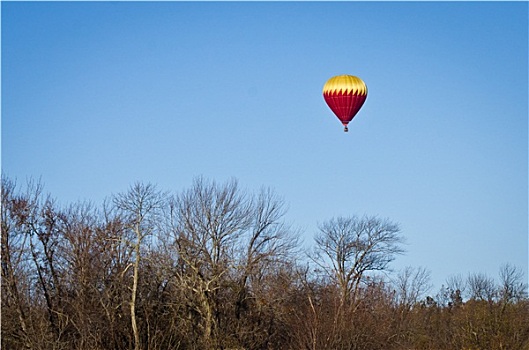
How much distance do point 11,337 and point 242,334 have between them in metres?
8.98

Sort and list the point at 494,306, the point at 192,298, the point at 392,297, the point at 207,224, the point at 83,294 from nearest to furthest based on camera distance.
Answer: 1. the point at 83,294
2. the point at 192,298
3. the point at 207,224
4. the point at 494,306
5. the point at 392,297

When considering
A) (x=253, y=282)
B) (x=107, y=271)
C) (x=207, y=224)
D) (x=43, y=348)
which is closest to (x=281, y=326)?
Result: (x=253, y=282)

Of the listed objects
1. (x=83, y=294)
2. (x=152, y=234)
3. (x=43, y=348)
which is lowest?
(x=43, y=348)

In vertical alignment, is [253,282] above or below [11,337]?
above

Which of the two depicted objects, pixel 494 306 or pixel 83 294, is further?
pixel 494 306

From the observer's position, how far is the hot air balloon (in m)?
34.7

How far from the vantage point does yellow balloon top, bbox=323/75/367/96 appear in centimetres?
3469

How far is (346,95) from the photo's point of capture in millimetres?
34656

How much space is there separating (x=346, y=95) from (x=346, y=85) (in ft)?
1.29

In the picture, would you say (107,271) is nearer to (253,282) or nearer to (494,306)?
(253,282)

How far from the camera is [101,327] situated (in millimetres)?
32281

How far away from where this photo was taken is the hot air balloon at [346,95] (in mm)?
34688

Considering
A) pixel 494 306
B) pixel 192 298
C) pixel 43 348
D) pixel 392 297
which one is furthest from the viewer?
pixel 392 297

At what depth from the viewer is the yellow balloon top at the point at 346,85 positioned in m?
34.7
